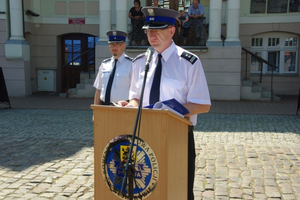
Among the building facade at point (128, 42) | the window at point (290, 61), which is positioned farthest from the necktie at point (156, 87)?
the window at point (290, 61)

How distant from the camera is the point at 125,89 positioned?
5285mm

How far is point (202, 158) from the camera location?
6133 mm

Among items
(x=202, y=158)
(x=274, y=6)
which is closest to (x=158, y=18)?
(x=202, y=158)

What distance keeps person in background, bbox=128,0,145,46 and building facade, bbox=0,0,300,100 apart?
0.29 meters

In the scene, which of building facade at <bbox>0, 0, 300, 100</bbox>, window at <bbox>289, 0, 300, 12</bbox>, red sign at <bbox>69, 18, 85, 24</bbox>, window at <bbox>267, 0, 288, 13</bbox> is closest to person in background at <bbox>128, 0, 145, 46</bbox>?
building facade at <bbox>0, 0, 300, 100</bbox>

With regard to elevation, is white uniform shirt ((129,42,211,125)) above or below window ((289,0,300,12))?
below

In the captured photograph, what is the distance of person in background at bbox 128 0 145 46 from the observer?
1433 cm

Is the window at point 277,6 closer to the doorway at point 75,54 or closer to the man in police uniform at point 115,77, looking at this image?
the doorway at point 75,54

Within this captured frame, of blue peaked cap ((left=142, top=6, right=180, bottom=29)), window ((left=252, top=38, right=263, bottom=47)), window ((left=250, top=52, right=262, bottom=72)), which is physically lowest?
window ((left=250, top=52, right=262, bottom=72))

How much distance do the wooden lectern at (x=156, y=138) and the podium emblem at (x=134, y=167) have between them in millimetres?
30

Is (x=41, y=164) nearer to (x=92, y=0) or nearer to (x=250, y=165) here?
(x=250, y=165)

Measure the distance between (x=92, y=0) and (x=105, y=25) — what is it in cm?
238

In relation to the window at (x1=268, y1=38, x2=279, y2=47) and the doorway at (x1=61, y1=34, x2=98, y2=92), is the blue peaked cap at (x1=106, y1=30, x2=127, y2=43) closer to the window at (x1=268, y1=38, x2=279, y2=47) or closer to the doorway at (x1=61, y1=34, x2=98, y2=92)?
the doorway at (x1=61, y1=34, x2=98, y2=92)

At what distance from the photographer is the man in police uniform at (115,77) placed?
17.3 feet
